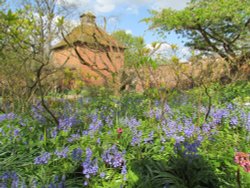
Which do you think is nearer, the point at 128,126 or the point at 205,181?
the point at 205,181

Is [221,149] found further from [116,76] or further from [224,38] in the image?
[224,38]

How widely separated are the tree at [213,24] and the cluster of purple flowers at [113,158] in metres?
11.3

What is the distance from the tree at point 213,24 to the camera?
14430 mm

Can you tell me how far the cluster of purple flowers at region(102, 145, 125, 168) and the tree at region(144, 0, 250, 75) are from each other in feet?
37.0

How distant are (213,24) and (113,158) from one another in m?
15.3

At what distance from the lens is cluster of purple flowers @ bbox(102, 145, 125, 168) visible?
9.09 feet

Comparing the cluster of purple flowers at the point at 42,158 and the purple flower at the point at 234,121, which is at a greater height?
the purple flower at the point at 234,121

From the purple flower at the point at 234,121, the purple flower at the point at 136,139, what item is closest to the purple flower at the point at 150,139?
the purple flower at the point at 136,139

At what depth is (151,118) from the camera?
4480mm

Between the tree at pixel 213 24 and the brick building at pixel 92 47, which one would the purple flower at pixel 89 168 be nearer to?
the brick building at pixel 92 47

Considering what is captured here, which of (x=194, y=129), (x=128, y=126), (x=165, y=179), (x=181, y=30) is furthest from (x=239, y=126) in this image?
(x=181, y=30)

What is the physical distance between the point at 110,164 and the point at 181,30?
15.7 meters

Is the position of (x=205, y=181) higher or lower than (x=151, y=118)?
lower

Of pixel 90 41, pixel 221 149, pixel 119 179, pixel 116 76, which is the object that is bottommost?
pixel 119 179
